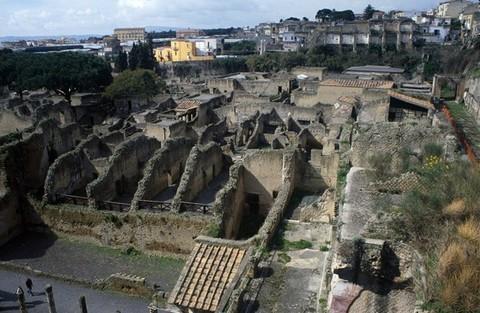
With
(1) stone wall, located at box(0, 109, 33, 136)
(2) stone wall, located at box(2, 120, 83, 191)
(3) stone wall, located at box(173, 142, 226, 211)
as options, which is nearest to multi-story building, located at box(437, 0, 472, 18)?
(1) stone wall, located at box(0, 109, 33, 136)

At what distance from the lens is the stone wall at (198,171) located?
16641 mm

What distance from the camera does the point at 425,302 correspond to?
20.8ft

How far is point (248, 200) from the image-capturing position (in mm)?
18031

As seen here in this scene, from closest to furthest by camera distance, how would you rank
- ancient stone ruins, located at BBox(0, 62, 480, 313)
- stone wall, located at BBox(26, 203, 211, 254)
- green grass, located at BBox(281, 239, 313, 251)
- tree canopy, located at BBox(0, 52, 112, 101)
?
ancient stone ruins, located at BBox(0, 62, 480, 313), green grass, located at BBox(281, 239, 313, 251), stone wall, located at BBox(26, 203, 211, 254), tree canopy, located at BBox(0, 52, 112, 101)

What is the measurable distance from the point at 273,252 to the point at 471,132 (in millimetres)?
11252

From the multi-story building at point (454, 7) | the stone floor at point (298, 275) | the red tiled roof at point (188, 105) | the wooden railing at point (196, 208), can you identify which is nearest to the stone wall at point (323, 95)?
the red tiled roof at point (188, 105)

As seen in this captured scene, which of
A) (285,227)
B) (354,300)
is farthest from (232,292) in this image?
(285,227)

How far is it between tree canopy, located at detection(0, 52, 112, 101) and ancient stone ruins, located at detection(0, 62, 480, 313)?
16545 mm

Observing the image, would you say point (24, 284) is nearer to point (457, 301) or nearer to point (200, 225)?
point (200, 225)

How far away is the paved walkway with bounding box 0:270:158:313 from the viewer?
13.4m

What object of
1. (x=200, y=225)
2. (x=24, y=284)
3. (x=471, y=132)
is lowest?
(x=24, y=284)

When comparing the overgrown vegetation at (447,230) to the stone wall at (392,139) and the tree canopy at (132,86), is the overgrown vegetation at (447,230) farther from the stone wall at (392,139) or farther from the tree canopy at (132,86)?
the tree canopy at (132,86)

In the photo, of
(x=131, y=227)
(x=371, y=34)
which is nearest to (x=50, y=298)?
(x=131, y=227)

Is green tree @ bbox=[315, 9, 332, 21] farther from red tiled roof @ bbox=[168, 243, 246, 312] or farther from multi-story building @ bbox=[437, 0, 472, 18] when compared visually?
red tiled roof @ bbox=[168, 243, 246, 312]
